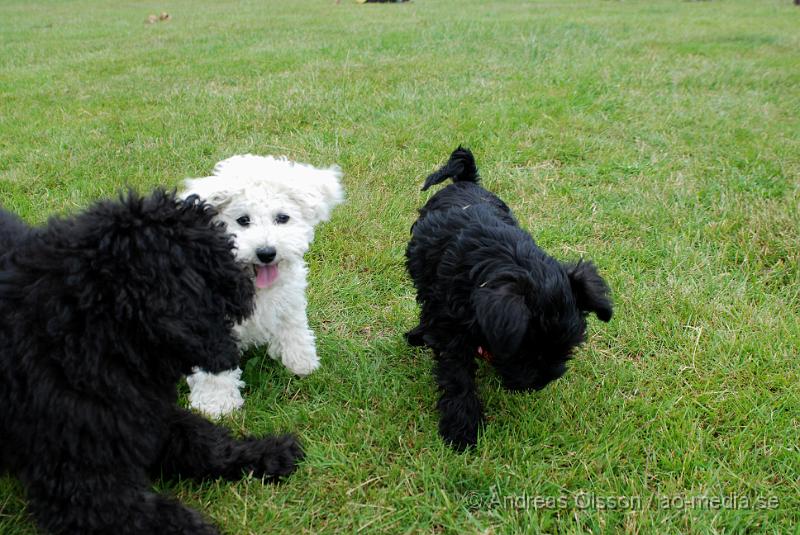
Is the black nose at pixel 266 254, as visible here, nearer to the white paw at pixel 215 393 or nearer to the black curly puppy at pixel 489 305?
the white paw at pixel 215 393

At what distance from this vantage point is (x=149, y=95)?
786 centimetres

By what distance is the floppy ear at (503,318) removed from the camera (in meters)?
2.29

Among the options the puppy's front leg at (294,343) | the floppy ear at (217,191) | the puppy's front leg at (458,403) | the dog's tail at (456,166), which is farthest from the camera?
the dog's tail at (456,166)

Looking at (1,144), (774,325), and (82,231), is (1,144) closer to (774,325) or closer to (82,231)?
(82,231)

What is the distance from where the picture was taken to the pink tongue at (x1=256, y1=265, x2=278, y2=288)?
2967 millimetres

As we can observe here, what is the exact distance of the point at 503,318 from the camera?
229 centimetres

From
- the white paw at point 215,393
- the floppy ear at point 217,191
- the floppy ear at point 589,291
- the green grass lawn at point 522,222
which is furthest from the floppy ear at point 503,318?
the floppy ear at point 217,191

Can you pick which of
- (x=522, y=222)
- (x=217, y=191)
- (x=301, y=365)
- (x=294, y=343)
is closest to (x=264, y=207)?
(x=217, y=191)

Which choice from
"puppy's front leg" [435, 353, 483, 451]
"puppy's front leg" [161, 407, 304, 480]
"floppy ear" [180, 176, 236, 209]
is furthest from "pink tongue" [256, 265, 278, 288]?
"puppy's front leg" [435, 353, 483, 451]

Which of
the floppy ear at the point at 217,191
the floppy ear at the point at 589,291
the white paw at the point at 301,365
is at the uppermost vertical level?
the floppy ear at the point at 217,191

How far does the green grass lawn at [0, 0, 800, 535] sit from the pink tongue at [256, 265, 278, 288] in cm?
60

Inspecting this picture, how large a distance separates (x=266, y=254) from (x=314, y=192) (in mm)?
617

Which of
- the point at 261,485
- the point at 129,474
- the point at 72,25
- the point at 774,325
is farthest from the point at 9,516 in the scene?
the point at 72,25

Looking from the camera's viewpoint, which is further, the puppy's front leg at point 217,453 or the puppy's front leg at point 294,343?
the puppy's front leg at point 294,343
